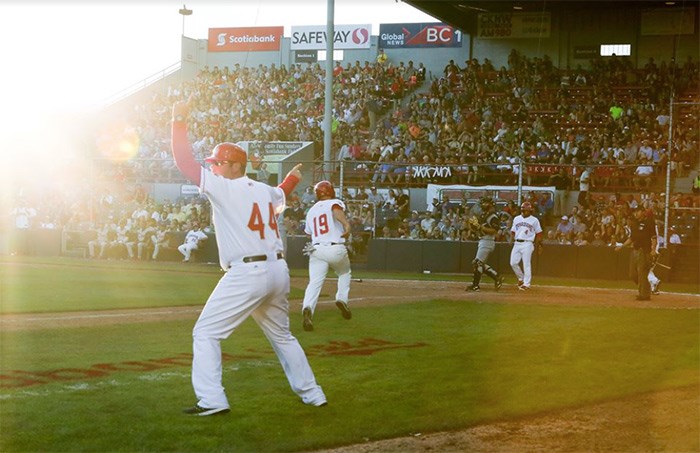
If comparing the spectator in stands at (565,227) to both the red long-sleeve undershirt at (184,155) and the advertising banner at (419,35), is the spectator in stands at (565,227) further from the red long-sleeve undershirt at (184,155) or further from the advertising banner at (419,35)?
the red long-sleeve undershirt at (184,155)

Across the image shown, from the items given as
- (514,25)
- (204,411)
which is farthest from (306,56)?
(204,411)

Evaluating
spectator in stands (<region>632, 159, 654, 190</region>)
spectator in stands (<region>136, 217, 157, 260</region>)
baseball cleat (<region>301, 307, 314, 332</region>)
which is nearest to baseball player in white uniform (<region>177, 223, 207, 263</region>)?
spectator in stands (<region>136, 217, 157, 260</region>)

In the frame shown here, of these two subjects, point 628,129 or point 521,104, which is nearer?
point 628,129

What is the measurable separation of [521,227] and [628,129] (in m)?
11.0

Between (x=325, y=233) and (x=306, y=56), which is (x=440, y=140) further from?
(x=325, y=233)

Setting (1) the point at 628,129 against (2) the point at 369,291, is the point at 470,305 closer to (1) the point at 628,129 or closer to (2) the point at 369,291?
(2) the point at 369,291

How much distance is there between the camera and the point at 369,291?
68.4 feet

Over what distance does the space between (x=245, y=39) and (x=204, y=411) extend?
43951 millimetres

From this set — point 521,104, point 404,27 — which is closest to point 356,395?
point 521,104

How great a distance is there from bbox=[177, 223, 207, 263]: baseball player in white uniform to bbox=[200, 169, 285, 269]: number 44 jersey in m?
23.2

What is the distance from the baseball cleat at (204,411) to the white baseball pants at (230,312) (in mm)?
34

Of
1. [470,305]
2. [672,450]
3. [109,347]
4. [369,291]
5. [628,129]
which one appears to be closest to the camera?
[672,450]

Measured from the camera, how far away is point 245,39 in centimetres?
5000

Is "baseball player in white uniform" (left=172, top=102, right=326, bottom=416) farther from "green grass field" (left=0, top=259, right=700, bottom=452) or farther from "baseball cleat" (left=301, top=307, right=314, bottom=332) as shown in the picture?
"baseball cleat" (left=301, top=307, right=314, bottom=332)
